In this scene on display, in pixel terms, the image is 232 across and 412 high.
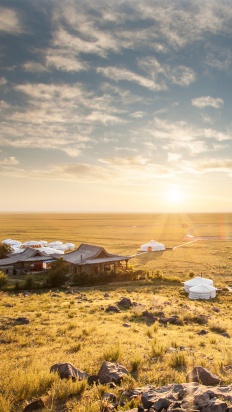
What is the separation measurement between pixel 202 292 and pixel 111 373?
884 inches

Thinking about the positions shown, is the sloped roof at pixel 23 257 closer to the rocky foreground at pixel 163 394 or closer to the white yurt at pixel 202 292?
the white yurt at pixel 202 292

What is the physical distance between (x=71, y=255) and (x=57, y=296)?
17.1 metres

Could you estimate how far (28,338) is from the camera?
1274cm

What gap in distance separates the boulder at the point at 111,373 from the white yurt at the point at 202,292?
21531 mm

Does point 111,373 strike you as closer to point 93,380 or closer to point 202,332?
point 93,380

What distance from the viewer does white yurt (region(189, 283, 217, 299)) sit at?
2838cm

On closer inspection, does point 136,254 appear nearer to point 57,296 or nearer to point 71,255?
point 71,255

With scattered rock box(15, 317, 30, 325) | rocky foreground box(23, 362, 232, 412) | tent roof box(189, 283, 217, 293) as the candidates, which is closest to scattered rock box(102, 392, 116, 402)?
rocky foreground box(23, 362, 232, 412)

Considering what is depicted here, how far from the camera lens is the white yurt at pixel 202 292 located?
28.4 meters

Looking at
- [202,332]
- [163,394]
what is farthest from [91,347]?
[202,332]

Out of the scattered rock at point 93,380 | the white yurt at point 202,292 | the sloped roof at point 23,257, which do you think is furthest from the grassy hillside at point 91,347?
the sloped roof at point 23,257

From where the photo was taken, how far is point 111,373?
26.1ft

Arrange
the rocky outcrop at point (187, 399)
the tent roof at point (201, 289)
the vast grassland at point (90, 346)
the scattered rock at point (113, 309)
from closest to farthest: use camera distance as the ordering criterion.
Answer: the rocky outcrop at point (187, 399), the vast grassland at point (90, 346), the scattered rock at point (113, 309), the tent roof at point (201, 289)

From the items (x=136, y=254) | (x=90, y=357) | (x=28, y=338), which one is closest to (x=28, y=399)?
(x=90, y=357)
